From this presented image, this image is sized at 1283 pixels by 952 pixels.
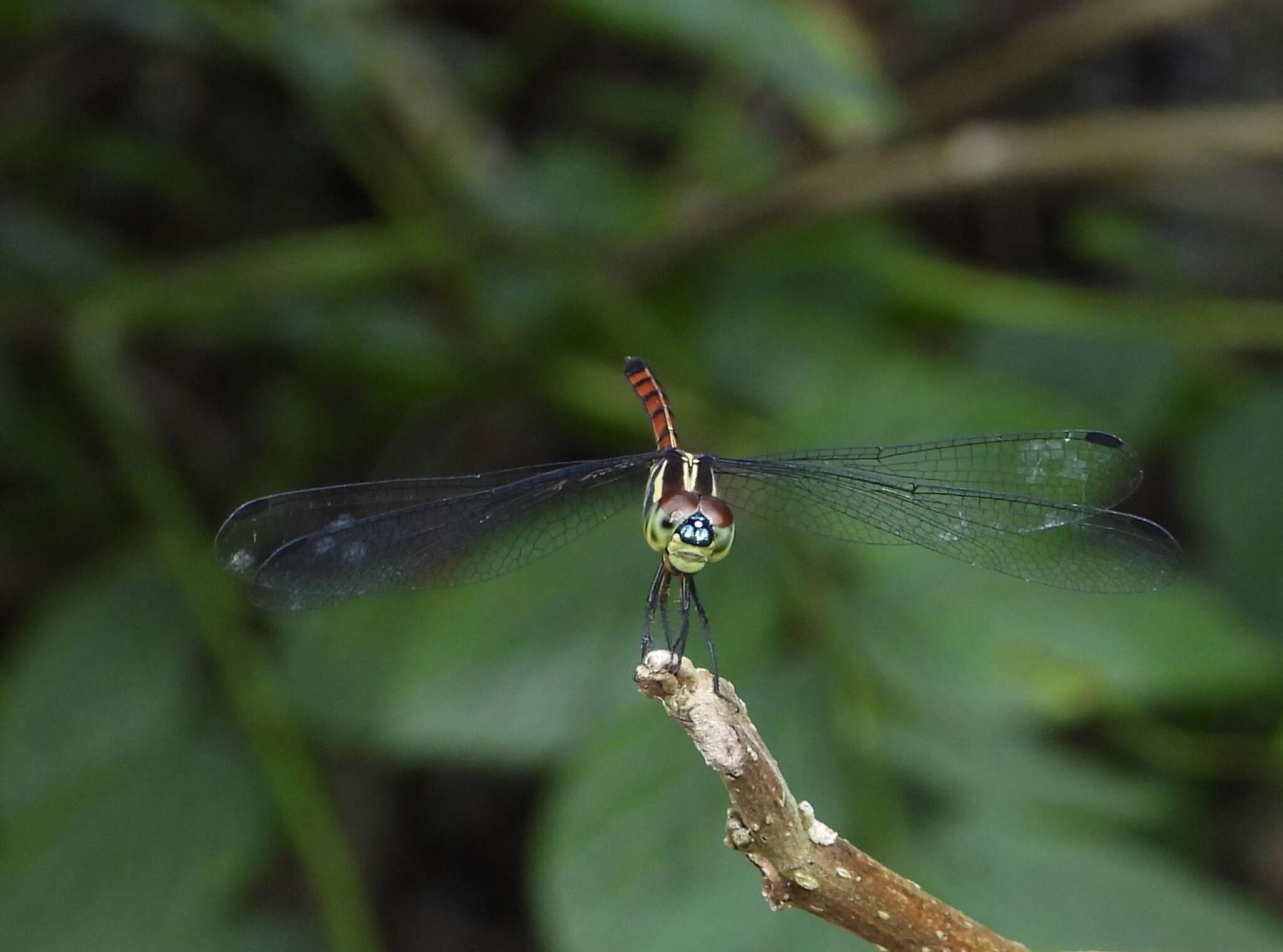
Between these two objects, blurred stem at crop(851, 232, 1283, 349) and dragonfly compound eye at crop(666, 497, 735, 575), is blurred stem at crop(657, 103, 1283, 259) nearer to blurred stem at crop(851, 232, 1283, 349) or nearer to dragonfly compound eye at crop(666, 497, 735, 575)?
blurred stem at crop(851, 232, 1283, 349)

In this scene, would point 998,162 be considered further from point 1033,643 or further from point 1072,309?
point 1033,643

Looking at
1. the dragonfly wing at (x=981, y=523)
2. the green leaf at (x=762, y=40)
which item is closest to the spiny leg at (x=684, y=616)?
the dragonfly wing at (x=981, y=523)

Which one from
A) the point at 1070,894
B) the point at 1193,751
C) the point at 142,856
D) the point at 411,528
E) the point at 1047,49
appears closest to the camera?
the point at 411,528

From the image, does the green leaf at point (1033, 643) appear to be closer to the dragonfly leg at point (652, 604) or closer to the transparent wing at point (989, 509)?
the transparent wing at point (989, 509)

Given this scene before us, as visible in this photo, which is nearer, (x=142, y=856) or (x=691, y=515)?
(x=691, y=515)

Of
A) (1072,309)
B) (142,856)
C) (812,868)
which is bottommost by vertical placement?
(812,868)

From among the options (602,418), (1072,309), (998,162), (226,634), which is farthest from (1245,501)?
(226,634)
